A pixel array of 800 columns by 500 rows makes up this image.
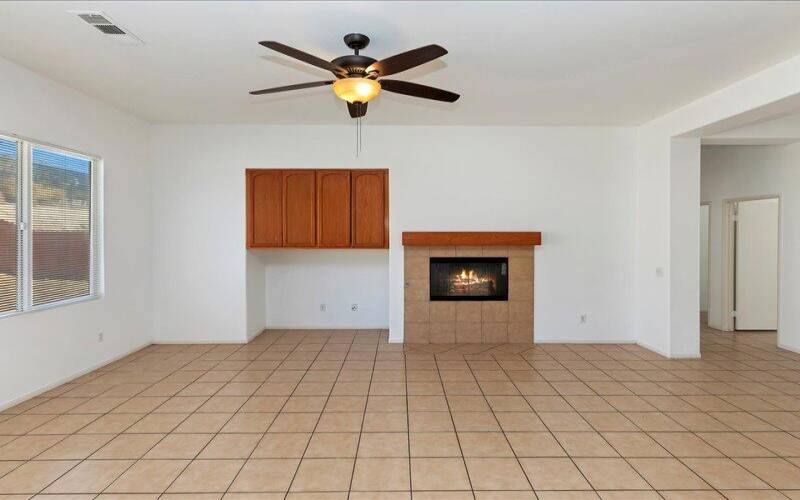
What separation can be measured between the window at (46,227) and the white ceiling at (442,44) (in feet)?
2.59

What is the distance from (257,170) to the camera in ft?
18.6

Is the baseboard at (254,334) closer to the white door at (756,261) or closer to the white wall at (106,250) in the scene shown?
the white wall at (106,250)

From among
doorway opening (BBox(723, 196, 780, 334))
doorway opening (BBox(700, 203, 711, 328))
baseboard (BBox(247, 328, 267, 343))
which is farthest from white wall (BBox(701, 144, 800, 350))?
baseboard (BBox(247, 328, 267, 343))

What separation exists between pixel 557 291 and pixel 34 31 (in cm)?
573

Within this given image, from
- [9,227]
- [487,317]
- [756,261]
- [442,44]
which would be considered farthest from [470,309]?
[9,227]

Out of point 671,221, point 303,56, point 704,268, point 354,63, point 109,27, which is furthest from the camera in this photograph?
point 704,268

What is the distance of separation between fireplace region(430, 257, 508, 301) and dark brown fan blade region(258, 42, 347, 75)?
133 inches

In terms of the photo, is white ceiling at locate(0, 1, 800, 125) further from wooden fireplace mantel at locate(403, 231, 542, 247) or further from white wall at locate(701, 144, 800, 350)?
white wall at locate(701, 144, 800, 350)

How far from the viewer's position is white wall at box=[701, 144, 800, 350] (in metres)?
5.39

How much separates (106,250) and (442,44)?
13.6 ft

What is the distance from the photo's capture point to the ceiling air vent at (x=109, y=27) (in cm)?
281

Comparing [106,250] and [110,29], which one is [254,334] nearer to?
[106,250]

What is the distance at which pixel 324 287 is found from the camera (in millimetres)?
6500

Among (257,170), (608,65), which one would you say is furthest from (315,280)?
(608,65)
